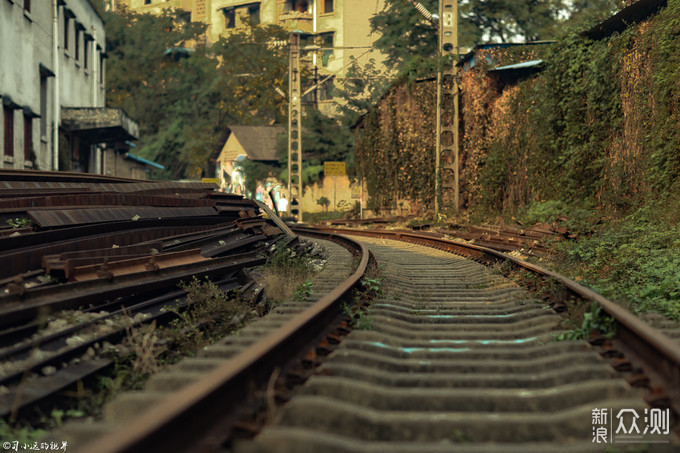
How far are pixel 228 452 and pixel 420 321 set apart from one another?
3570 mm

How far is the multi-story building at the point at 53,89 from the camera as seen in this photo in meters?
21.5

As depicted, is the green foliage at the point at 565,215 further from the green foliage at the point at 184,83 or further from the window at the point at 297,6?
the window at the point at 297,6

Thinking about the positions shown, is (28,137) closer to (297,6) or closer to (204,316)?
(204,316)

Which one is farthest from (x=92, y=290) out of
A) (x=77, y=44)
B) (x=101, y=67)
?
(x=101, y=67)

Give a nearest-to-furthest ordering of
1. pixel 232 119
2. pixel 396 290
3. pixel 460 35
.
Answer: pixel 396 290 → pixel 460 35 → pixel 232 119

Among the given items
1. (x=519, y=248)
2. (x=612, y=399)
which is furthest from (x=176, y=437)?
(x=519, y=248)

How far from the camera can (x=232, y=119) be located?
251ft

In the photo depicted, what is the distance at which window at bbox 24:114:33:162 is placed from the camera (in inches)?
917

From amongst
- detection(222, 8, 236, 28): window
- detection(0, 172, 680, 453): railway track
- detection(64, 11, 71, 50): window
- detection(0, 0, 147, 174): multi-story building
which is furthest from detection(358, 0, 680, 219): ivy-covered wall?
detection(222, 8, 236, 28): window

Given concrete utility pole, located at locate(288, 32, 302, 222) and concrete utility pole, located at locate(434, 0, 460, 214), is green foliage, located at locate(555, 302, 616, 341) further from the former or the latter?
concrete utility pole, located at locate(288, 32, 302, 222)

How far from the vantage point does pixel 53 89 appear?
2669 cm

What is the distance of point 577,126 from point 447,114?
9.69 meters

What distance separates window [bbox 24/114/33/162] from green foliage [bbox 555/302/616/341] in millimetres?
21455

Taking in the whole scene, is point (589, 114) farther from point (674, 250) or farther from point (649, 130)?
point (674, 250)
